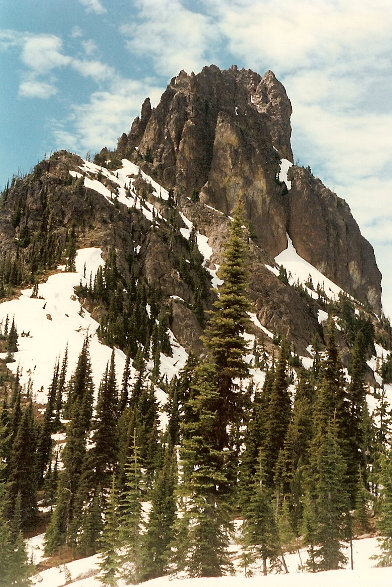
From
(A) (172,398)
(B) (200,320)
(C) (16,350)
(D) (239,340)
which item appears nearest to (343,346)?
(B) (200,320)

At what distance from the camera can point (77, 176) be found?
171625 millimetres

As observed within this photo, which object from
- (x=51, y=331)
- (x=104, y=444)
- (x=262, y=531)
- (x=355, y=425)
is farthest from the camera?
(x=51, y=331)

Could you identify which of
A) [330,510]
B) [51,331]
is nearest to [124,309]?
[51,331]

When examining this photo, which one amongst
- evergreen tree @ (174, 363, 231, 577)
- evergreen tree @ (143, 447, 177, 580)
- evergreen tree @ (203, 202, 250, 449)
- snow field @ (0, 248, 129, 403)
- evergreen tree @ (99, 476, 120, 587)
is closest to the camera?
evergreen tree @ (174, 363, 231, 577)

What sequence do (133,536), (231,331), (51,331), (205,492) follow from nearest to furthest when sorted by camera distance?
1. (205,492)
2. (231,331)
3. (133,536)
4. (51,331)

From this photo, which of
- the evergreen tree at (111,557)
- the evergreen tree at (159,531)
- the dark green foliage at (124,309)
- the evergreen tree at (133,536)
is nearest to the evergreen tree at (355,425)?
the evergreen tree at (159,531)

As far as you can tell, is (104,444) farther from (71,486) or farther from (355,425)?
(355,425)

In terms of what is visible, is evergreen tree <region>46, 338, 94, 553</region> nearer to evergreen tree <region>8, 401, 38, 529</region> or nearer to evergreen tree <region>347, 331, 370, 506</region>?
evergreen tree <region>8, 401, 38, 529</region>

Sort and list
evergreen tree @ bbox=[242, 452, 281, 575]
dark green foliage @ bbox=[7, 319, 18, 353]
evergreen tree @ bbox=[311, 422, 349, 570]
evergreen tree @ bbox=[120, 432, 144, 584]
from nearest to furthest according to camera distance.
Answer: evergreen tree @ bbox=[311, 422, 349, 570] < evergreen tree @ bbox=[242, 452, 281, 575] < evergreen tree @ bbox=[120, 432, 144, 584] < dark green foliage @ bbox=[7, 319, 18, 353]

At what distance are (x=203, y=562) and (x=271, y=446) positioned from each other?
25.9 meters

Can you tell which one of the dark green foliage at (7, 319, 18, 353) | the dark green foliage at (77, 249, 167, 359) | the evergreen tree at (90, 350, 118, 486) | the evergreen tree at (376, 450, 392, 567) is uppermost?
the dark green foliage at (77, 249, 167, 359)

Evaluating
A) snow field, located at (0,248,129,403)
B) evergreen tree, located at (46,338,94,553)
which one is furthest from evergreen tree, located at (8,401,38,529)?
snow field, located at (0,248,129,403)

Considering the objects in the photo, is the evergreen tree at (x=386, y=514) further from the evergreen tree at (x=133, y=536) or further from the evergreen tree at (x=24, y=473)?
the evergreen tree at (x=24, y=473)

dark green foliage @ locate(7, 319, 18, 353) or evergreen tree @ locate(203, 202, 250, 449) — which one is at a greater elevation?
dark green foliage @ locate(7, 319, 18, 353)
